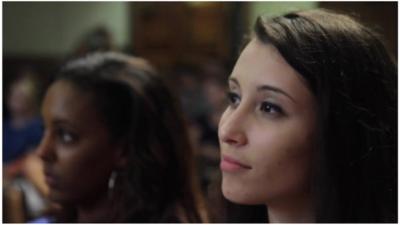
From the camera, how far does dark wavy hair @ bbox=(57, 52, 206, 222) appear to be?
1.57 meters

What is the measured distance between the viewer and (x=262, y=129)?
3.44 ft

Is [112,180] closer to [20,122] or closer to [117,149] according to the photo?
[117,149]

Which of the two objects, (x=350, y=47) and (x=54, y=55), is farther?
(x=54, y=55)

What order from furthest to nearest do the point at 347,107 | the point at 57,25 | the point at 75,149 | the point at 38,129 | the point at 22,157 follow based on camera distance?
the point at 57,25
the point at 22,157
the point at 38,129
the point at 75,149
the point at 347,107

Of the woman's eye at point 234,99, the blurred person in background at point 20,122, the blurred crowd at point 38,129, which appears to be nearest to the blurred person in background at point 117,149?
the blurred crowd at point 38,129

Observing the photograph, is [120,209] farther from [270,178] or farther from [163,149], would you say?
[270,178]

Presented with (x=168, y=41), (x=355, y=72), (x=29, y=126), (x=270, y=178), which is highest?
(x=355, y=72)

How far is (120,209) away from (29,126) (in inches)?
75.9

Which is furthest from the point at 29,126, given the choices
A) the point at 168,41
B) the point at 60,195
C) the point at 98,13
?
the point at 98,13

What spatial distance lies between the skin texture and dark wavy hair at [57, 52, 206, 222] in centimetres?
3

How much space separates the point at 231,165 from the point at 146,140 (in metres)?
0.52

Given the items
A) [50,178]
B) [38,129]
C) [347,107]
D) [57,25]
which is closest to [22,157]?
[38,129]

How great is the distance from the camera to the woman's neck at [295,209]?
109 cm

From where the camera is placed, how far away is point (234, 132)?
1055mm
